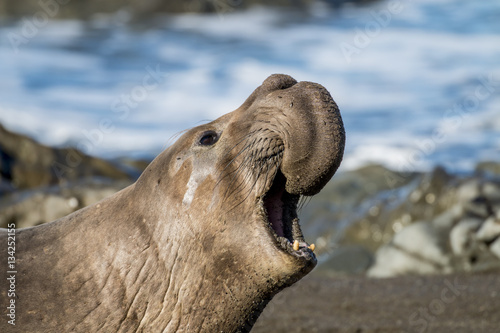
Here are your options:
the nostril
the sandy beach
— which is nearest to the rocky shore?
the sandy beach

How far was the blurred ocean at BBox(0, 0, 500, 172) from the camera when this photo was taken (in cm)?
1822

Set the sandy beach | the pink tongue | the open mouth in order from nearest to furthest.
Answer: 1. the open mouth
2. the pink tongue
3. the sandy beach

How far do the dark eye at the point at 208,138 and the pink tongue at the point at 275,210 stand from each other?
0.40 m

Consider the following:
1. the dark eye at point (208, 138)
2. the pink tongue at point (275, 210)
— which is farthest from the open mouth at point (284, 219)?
the dark eye at point (208, 138)

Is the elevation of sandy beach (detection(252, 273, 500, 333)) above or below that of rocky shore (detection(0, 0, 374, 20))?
above

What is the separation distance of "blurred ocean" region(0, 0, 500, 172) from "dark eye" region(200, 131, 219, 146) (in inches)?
465

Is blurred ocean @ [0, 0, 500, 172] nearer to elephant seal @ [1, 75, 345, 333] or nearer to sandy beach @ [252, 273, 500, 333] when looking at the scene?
sandy beach @ [252, 273, 500, 333]

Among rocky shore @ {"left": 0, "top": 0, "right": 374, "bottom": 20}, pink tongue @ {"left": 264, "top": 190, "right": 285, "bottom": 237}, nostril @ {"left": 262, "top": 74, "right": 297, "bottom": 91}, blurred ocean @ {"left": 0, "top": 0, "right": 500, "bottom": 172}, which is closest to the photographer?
pink tongue @ {"left": 264, "top": 190, "right": 285, "bottom": 237}

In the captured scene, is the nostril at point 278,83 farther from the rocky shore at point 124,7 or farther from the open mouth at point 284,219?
the rocky shore at point 124,7

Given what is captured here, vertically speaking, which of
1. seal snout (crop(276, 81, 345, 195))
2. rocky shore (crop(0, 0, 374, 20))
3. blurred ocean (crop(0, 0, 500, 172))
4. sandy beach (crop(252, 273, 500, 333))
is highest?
seal snout (crop(276, 81, 345, 195))

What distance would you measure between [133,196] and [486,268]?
636 centimetres

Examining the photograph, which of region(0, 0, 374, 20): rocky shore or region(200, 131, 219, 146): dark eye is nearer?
region(200, 131, 219, 146): dark eye

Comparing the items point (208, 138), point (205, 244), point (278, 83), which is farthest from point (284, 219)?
point (278, 83)

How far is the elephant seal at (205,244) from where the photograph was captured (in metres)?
3.33
